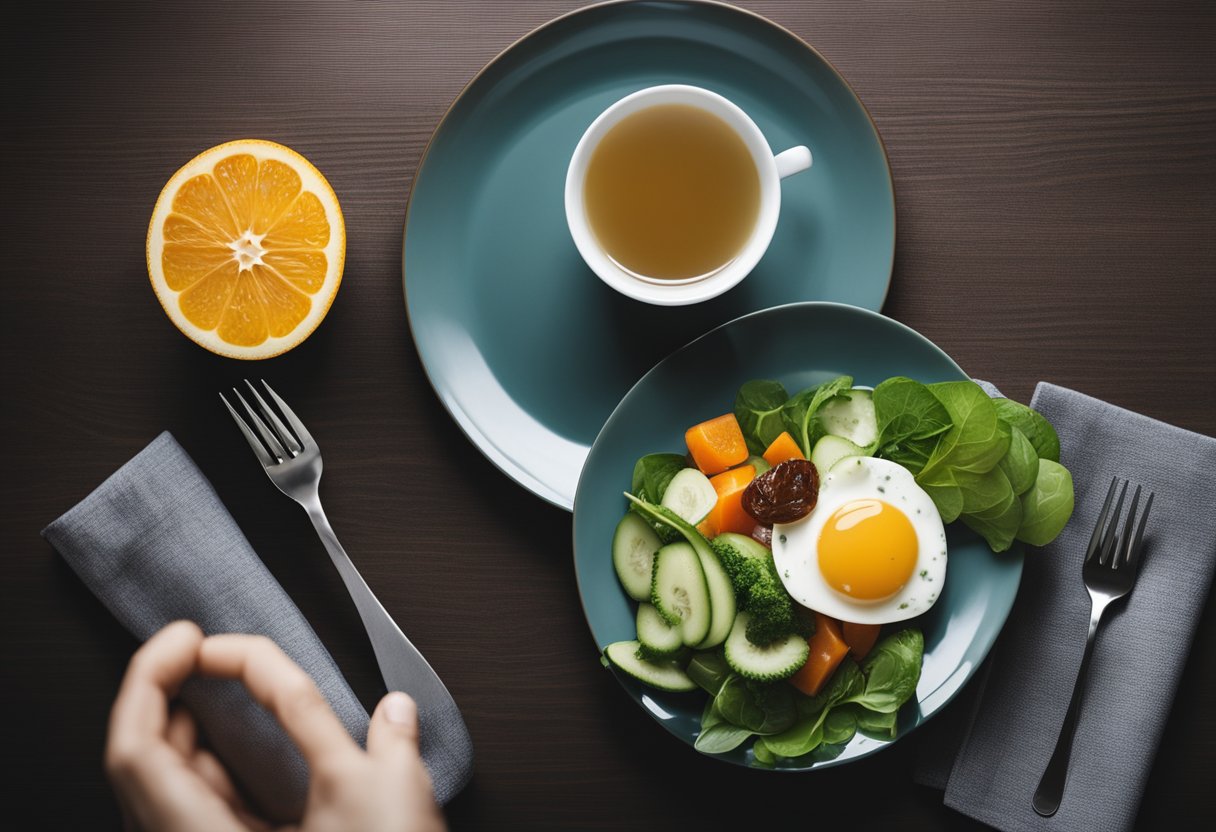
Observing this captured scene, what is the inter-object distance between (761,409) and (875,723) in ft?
2.12

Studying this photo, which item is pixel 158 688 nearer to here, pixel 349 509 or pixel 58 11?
pixel 349 509

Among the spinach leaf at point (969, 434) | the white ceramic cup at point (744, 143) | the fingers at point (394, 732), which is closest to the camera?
the fingers at point (394, 732)

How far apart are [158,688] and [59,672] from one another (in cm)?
61

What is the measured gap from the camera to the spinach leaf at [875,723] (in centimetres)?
159

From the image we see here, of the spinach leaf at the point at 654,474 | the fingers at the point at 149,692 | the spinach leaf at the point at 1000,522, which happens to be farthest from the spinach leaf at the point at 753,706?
the fingers at the point at 149,692

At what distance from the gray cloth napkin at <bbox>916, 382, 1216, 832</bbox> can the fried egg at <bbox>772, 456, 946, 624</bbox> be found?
320 millimetres

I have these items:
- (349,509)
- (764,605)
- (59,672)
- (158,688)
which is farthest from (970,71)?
(59,672)

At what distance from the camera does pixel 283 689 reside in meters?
1.41

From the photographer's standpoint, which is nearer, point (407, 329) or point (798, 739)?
point (798, 739)

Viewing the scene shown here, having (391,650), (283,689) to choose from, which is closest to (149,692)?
(283,689)

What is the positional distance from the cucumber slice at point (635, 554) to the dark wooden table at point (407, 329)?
0.67 feet

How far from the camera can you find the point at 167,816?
48.5 inches

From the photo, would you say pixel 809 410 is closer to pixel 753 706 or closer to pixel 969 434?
pixel 969 434

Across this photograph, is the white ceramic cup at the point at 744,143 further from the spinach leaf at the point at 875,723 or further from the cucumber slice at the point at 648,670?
the spinach leaf at the point at 875,723
